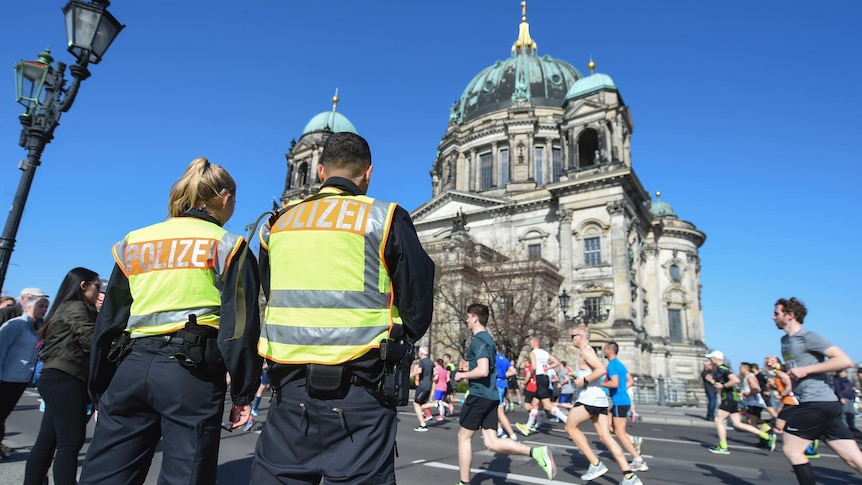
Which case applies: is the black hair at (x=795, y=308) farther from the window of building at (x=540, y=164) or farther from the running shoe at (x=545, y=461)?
the window of building at (x=540, y=164)

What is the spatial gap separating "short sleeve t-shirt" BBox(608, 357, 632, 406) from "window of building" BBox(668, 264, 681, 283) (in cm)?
4637

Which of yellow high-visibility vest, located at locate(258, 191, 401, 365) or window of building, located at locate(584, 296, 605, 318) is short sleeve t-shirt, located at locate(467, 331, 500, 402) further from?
window of building, located at locate(584, 296, 605, 318)

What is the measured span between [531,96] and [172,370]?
53.7 metres

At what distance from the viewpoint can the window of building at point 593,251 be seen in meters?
35.4

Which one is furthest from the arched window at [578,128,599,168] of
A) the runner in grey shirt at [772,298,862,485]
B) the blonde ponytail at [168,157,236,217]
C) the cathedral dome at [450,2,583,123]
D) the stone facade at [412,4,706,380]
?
the blonde ponytail at [168,157,236,217]

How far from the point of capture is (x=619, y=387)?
7.51 meters

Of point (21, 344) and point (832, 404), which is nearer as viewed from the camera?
point (832, 404)

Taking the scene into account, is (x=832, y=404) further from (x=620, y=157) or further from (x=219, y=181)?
(x=620, y=157)

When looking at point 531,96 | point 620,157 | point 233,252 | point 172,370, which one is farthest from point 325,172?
point 531,96

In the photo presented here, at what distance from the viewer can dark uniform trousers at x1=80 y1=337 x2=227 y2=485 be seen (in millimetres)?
2521

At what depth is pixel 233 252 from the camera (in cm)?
281

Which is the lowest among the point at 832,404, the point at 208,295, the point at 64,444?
the point at 64,444

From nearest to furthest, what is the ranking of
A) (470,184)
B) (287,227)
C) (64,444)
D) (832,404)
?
1. (287,227)
2. (64,444)
3. (832,404)
4. (470,184)

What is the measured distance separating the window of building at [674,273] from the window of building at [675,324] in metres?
3.22
